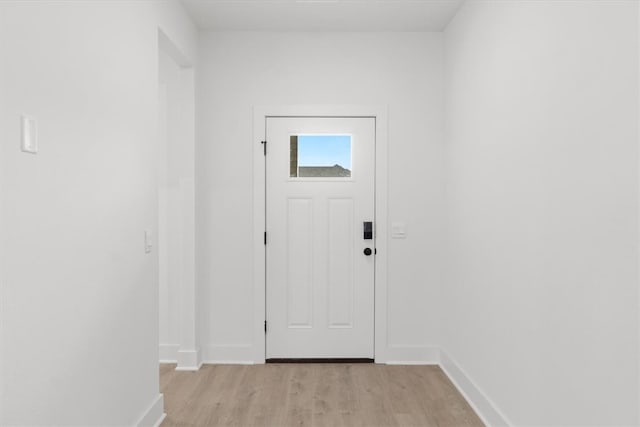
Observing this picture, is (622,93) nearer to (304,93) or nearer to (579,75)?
(579,75)

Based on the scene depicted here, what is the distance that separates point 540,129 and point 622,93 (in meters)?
0.52

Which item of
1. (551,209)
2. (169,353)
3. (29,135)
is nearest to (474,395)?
(551,209)

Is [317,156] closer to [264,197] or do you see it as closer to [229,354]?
[264,197]

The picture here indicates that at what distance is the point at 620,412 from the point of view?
1.49 m

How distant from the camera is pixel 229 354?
11.7 ft

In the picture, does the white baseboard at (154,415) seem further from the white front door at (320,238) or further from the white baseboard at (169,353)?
the white front door at (320,238)

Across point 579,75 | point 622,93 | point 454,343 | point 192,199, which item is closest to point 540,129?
point 579,75

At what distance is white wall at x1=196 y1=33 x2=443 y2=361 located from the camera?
11.7ft

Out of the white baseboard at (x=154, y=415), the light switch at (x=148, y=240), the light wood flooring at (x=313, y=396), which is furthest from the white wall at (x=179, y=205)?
the light switch at (x=148, y=240)

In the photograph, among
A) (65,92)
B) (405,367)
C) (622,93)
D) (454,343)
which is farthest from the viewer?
(405,367)

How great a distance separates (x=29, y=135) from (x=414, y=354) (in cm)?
310

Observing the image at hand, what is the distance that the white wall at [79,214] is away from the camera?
4.48 ft

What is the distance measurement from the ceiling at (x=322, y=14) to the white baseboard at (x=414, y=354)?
2.54 metres

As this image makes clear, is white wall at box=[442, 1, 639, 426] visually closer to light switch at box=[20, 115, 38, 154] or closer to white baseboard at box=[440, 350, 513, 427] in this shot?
white baseboard at box=[440, 350, 513, 427]
